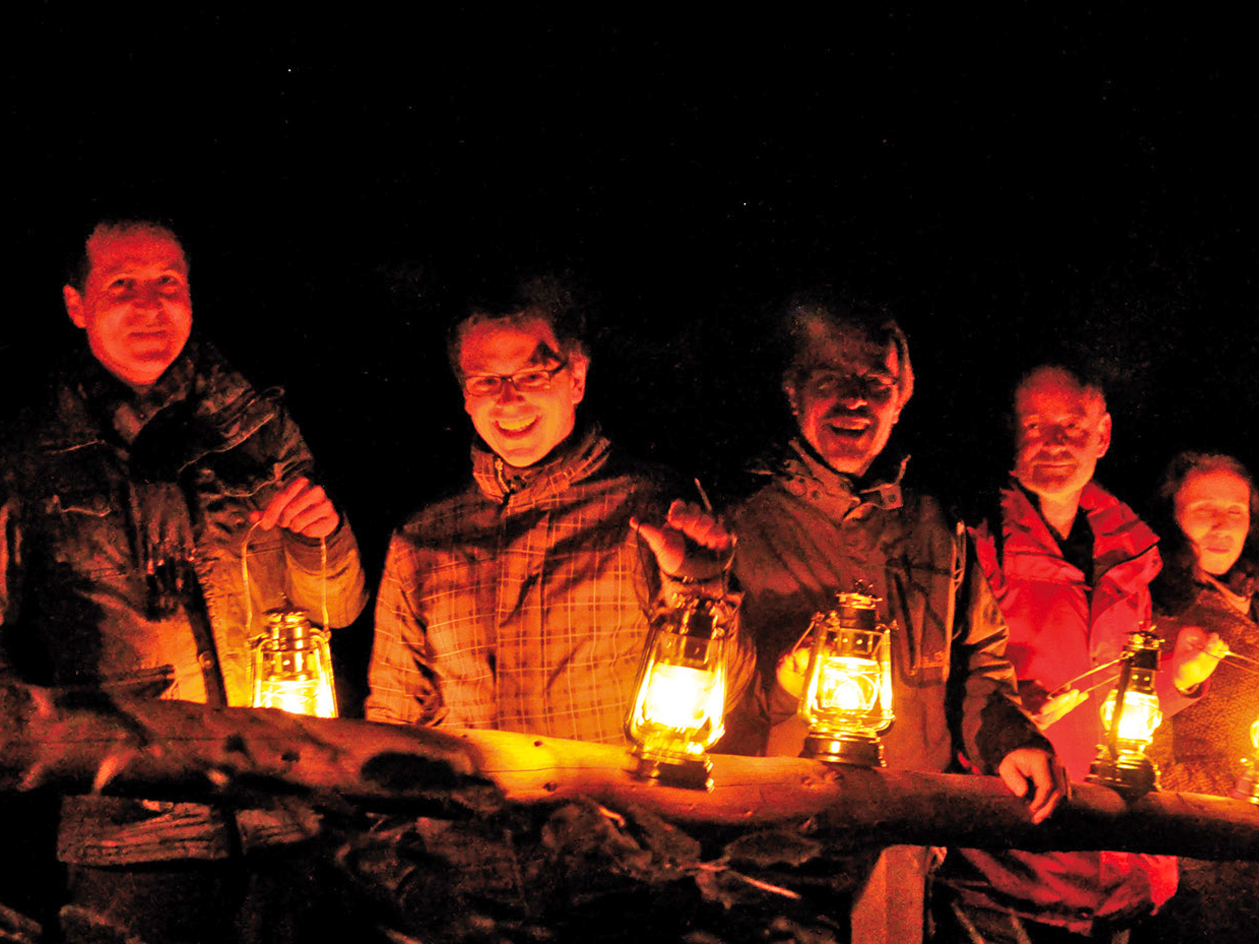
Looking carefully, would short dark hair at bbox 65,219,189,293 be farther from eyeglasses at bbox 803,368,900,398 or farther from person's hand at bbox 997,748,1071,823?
person's hand at bbox 997,748,1071,823

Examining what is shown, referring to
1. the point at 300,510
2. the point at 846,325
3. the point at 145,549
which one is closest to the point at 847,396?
the point at 846,325

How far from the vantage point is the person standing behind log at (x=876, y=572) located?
356cm

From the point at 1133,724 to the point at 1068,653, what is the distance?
0.44 metres

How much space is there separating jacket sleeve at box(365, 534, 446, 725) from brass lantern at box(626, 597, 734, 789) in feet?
3.02

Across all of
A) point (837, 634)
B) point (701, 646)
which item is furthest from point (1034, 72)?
point (701, 646)

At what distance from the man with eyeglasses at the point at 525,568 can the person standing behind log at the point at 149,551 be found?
0.29 metres

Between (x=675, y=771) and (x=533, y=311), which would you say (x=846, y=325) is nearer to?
(x=533, y=311)

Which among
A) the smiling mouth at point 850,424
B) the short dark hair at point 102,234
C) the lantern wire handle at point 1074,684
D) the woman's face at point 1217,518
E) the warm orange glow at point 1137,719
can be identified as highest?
the short dark hair at point 102,234

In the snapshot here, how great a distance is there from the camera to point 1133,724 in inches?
141

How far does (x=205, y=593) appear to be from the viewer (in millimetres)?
3523

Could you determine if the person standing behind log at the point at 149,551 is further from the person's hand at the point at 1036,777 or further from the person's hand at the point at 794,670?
the person's hand at the point at 1036,777

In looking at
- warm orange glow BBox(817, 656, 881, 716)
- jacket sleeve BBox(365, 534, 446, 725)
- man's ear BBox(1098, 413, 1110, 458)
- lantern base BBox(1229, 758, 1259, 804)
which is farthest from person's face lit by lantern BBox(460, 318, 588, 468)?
lantern base BBox(1229, 758, 1259, 804)

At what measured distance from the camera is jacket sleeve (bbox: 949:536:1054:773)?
134 inches

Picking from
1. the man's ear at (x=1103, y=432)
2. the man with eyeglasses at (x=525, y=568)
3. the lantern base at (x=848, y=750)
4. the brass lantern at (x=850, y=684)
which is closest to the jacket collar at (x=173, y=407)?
the man with eyeglasses at (x=525, y=568)
